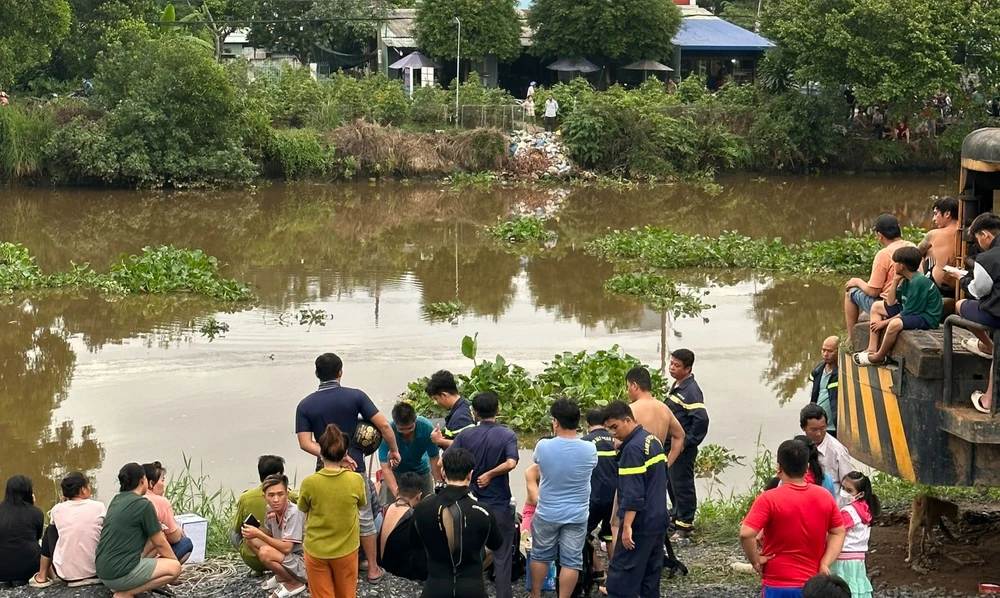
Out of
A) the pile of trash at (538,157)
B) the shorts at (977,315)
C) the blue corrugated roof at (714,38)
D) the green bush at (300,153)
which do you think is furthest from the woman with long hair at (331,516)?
the blue corrugated roof at (714,38)

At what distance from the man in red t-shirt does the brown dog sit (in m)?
2.03

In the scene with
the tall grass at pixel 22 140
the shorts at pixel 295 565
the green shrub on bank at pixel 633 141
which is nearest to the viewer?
the shorts at pixel 295 565

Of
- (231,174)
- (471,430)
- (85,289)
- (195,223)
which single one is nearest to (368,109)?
(231,174)

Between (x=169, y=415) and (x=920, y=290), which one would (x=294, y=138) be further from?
(x=920, y=290)

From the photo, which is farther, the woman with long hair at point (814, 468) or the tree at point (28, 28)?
the tree at point (28, 28)

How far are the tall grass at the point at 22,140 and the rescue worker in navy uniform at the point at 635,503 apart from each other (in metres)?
31.0

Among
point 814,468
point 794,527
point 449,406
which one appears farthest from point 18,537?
point 814,468

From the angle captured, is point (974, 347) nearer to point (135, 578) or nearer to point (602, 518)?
point (602, 518)

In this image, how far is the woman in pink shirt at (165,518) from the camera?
842 centimetres

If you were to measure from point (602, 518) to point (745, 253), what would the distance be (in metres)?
16.4

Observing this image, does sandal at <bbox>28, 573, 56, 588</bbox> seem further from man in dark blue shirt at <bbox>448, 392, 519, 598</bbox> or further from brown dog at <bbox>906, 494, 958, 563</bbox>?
brown dog at <bbox>906, 494, 958, 563</bbox>

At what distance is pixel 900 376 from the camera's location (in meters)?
7.60

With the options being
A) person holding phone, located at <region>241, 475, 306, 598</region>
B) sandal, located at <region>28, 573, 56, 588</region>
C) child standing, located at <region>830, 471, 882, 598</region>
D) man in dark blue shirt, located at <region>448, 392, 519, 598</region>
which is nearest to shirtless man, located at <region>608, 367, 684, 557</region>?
man in dark blue shirt, located at <region>448, 392, 519, 598</region>

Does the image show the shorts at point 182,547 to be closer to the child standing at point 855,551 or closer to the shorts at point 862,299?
the child standing at point 855,551
